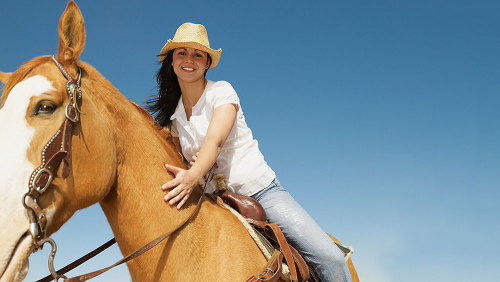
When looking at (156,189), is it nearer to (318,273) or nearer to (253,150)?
(253,150)

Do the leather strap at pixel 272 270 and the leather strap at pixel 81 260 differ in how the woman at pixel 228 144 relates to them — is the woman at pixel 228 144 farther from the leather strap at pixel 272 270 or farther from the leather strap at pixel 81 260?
the leather strap at pixel 81 260

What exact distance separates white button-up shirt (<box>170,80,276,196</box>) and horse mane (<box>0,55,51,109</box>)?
1463mm

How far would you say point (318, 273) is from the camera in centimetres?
396

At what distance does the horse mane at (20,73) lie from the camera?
284 centimetres

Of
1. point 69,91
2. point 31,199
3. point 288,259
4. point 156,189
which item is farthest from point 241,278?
point 69,91

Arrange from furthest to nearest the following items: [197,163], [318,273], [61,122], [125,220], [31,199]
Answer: [318,273], [197,163], [125,220], [61,122], [31,199]

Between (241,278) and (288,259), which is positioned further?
(288,259)

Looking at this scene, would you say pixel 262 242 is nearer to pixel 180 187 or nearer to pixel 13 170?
pixel 180 187

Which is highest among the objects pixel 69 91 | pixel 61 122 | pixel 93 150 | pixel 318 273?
pixel 69 91

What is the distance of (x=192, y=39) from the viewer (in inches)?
164

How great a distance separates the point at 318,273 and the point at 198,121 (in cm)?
188

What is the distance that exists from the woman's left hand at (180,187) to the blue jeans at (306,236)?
3.06ft

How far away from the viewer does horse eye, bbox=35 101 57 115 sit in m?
2.68

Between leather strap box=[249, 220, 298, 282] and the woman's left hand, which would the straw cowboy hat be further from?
leather strap box=[249, 220, 298, 282]
